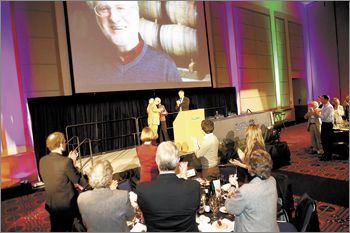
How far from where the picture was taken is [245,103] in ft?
35.8

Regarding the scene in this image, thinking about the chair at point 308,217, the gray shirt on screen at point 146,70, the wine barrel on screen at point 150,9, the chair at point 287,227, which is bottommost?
the chair at point 287,227

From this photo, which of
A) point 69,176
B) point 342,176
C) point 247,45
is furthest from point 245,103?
point 69,176

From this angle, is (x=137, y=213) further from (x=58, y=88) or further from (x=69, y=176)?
(x=58, y=88)

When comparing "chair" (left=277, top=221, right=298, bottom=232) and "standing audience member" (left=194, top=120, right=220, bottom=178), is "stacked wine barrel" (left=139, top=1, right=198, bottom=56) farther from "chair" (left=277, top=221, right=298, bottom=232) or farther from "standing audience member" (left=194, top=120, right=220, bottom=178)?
"chair" (left=277, top=221, right=298, bottom=232)

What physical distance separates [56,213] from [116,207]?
46.5 inches

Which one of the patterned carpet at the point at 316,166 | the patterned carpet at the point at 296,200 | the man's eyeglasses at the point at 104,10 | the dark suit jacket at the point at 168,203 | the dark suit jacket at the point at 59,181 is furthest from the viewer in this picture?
the man's eyeglasses at the point at 104,10

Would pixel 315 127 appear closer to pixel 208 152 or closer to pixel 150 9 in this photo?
pixel 208 152

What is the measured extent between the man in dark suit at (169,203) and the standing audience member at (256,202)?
0.26 meters

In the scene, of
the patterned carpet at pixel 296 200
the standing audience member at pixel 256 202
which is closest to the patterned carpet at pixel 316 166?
the patterned carpet at pixel 296 200

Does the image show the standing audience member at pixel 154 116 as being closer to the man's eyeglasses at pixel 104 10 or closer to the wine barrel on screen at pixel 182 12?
the man's eyeglasses at pixel 104 10

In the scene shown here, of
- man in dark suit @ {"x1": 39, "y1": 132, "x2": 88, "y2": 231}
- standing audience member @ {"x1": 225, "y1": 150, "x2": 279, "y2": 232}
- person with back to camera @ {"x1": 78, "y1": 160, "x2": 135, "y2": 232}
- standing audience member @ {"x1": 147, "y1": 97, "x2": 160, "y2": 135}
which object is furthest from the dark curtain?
standing audience member @ {"x1": 225, "y1": 150, "x2": 279, "y2": 232}

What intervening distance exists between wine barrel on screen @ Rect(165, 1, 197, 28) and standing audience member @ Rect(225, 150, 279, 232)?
699cm

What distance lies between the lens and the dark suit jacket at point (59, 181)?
8.35 ft

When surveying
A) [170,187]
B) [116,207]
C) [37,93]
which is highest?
[37,93]
